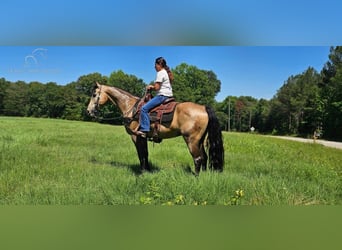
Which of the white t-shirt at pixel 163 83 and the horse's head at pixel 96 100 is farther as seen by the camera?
the horse's head at pixel 96 100

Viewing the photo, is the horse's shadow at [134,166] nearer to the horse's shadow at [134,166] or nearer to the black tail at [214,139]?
the horse's shadow at [134,166]

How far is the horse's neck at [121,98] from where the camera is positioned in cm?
472

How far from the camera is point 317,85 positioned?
16.6 feet

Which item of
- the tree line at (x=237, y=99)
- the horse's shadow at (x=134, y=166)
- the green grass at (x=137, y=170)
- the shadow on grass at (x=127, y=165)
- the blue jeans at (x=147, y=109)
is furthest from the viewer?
the tree line at (x=237, y=99)

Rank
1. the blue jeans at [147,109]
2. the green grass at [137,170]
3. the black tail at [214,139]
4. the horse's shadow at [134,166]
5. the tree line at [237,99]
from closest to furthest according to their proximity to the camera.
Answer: the green grass at [137,170]
the black tail at [214,139]
the blue jeans at [147,109]
the horse's shadow at [134,166]
the tree line at [237,99]

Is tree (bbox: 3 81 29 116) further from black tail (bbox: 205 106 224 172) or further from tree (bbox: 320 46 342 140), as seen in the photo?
tree (bbox: 320 46 342 140)

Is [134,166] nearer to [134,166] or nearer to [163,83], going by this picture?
[134,166]

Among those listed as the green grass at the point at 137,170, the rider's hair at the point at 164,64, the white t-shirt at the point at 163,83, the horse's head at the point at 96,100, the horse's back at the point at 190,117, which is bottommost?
the green grass at the point at 137,170

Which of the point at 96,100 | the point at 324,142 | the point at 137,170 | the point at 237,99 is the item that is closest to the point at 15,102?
the point at 96,100

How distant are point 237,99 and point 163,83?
4.77ft

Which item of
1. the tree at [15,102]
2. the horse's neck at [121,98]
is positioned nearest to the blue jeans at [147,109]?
the horse's neck at [121,98]

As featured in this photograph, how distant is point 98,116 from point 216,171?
2.00 m

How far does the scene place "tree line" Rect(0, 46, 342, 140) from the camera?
16.2ft

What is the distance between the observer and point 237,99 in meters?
5.11
